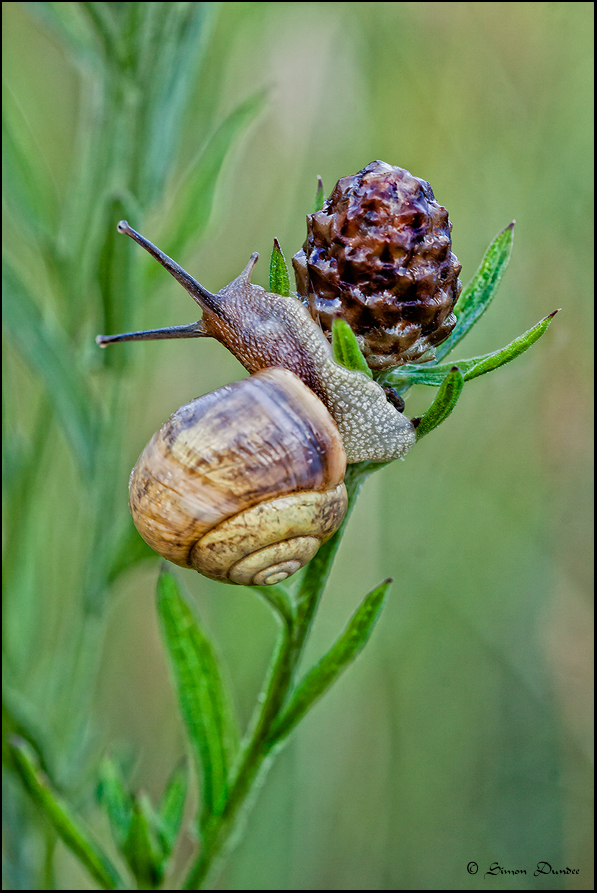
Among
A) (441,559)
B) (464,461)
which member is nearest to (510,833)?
(441,559)

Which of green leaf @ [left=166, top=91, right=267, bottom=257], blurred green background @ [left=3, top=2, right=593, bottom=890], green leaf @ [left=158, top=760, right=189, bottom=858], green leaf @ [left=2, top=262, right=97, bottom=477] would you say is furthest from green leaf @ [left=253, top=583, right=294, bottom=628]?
blurred green background @ [left=3, top=2, right=593, bottom=890]

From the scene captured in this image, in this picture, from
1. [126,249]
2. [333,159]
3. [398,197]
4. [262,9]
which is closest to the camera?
[398,197]

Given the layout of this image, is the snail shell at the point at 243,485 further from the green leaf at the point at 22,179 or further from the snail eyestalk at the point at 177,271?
the green leaf at the point at 22,179

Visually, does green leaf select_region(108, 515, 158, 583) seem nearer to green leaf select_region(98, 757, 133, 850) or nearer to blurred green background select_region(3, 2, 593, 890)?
green leaf select_region(98, 757, 133, 850)

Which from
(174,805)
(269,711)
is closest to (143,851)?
(174,805)

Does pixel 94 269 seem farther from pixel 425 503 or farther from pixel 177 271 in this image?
pixel 425 503

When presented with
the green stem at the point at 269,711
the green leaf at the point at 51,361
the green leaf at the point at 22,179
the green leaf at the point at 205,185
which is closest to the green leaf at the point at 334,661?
the green stem at the point at 269,711

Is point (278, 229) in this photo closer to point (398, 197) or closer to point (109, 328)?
point (109, 328)
